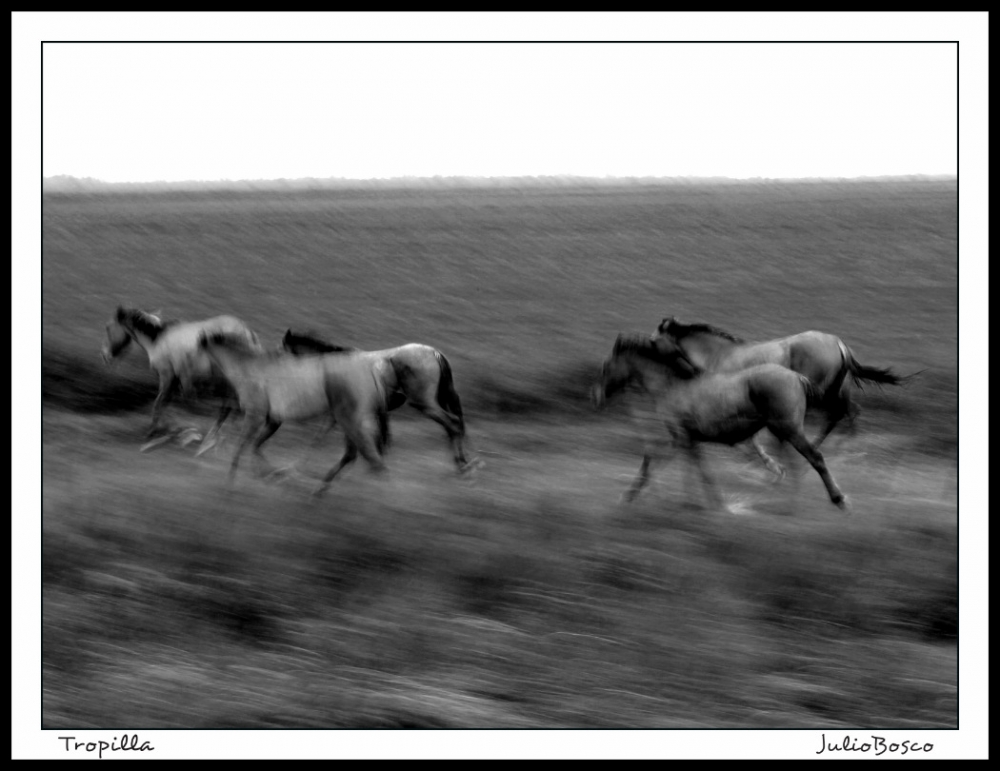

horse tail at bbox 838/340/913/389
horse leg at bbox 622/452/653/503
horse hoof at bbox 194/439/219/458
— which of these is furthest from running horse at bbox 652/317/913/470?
horse hoof at bbox 194/439/219/458

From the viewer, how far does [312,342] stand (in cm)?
752

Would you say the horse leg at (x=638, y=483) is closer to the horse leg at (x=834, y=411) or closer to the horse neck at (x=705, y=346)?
the horse neck at (x=705, y=346)

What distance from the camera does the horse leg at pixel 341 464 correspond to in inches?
290

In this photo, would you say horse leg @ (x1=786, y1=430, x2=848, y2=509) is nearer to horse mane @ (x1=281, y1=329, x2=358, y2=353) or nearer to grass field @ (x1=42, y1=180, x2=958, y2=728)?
grass field @ (x1=42, y1=180, x2=958, y2=728)

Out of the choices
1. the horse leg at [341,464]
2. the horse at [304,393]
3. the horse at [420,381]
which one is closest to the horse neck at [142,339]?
the horse at [304,393]

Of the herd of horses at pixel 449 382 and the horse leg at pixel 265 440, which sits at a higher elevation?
the herd of horses at pixel 449 382

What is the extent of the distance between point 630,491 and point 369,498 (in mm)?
1550

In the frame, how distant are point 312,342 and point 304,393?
31cm

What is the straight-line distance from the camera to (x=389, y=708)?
21.8 feet

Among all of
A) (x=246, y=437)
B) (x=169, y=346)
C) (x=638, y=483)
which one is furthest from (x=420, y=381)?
(x=169, y=346)

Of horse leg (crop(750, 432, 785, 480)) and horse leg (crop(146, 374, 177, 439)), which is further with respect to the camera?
horse leg (crop(146, 374, 177, 439))

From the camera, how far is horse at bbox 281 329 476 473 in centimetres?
744

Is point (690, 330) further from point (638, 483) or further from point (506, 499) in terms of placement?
point (506, 499)

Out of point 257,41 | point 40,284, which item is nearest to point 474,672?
point 40,284
